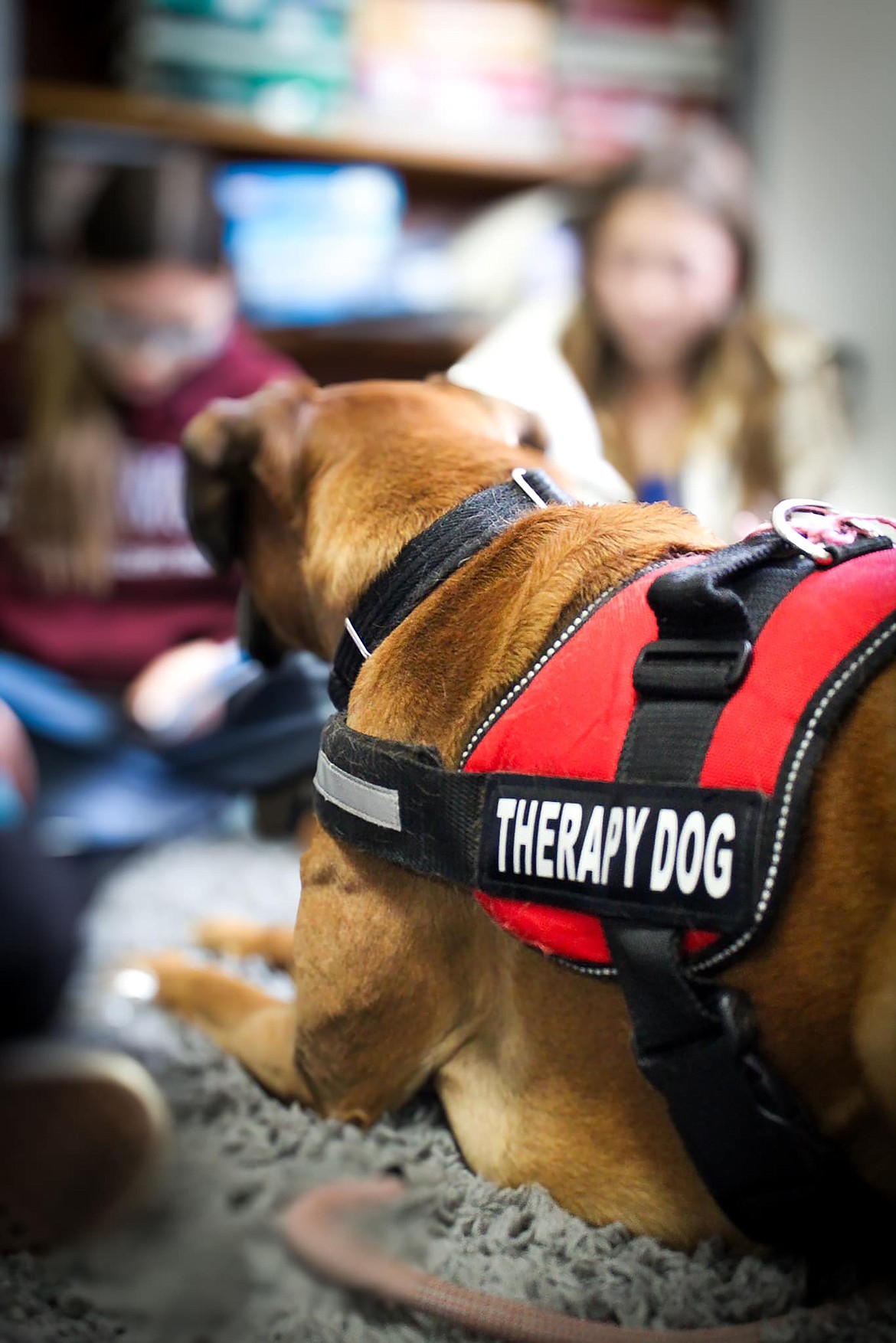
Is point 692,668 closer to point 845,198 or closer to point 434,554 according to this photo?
point 434,554

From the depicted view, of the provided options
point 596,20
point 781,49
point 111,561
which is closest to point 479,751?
point 111,561

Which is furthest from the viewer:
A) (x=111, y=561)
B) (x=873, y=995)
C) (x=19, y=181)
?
(x=19, y=181)

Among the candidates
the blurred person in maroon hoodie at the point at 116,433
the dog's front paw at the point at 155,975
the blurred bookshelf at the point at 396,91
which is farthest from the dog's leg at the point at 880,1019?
the blurred bookshelf at the point at 396,91

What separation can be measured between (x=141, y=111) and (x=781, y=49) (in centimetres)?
113

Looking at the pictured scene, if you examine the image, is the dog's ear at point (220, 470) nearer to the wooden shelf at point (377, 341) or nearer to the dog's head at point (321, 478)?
the dog's head at point (321, 478)

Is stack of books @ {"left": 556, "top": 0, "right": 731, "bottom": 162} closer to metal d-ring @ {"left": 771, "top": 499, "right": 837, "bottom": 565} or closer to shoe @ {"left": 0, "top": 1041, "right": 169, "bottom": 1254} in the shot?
metal d-ring @ {"left": 771, "top": 499, "right": 837, "bottom": 565}

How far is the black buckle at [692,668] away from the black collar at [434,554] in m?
0.18

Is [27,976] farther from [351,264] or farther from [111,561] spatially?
[351,264]

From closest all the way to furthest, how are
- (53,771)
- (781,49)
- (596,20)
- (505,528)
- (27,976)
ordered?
1. (27,976)
2. (505,528)
3. (53,771)
4. (781,49)
5. (596,20)

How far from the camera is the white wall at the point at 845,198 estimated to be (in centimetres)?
118

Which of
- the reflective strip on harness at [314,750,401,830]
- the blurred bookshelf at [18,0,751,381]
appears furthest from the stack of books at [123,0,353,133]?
the reflective strip on harness at [314,750,401,830]

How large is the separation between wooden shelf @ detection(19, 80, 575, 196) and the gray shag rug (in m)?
1.81

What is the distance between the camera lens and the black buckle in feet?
2.01

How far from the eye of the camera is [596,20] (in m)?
2.39
